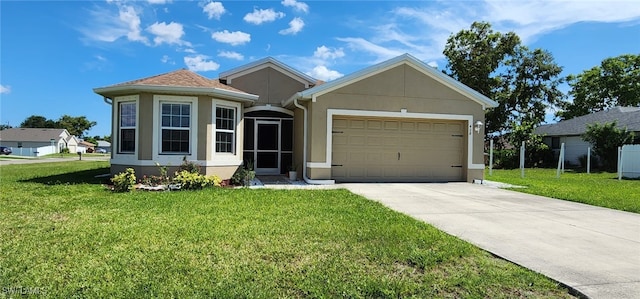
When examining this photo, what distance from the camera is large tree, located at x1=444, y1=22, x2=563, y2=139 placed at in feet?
105

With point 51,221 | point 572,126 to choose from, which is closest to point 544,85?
point 572,126

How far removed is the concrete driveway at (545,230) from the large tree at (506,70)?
23561mm

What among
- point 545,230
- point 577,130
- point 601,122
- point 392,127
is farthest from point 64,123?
point 545,230

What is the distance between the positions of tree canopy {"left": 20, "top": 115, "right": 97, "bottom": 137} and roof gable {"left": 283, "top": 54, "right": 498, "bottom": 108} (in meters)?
99.0

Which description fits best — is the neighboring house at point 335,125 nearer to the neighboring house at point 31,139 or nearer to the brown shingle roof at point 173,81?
the brown shingle roof at point 173,81

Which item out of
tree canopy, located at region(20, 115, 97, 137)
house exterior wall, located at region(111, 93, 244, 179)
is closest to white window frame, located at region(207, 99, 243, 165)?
house exterior wall, located at region(111, 93, 244, 179)

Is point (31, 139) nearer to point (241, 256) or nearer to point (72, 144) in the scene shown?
point (72, 144)

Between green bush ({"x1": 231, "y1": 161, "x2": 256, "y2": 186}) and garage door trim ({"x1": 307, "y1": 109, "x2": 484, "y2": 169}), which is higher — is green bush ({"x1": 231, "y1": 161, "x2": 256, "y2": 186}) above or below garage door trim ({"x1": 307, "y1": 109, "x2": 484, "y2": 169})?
below

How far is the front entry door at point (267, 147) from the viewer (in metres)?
15.1

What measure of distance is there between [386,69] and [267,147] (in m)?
5.62

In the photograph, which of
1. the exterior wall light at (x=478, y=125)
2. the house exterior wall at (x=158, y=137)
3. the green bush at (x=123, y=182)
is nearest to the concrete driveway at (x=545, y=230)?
the exterior wall light at (x=478, y=125)

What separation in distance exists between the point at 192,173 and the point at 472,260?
26.8 feet

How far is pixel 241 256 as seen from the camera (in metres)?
4.46

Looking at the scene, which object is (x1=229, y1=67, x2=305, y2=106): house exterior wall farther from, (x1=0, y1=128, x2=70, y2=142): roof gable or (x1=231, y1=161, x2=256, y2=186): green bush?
(x1=0, y1=128, x2=70, y2=142): roof gable
